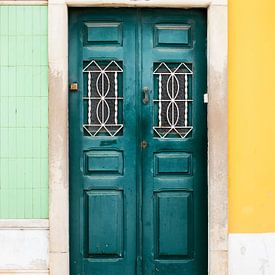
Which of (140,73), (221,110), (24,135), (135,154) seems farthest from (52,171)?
(221,110)

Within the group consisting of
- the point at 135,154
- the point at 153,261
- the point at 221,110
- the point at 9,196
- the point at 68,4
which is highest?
the point at 68,4

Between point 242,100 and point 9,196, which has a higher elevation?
point 242,100

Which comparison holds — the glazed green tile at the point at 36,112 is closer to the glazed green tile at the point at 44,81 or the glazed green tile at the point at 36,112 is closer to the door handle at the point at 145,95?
the glazed green tile at the point at 44,81

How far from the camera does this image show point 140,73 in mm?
5992

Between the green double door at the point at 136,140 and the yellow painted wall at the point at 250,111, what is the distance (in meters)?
0.29

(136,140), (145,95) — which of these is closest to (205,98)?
(145,95)

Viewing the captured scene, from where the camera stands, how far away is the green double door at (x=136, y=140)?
5984 millimetres

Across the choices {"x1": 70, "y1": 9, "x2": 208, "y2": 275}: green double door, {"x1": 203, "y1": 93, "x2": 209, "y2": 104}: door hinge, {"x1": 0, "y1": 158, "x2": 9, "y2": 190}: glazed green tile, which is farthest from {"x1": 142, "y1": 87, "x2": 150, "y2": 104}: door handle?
{"x1": 0, "y1": 158, "x2": 9, "y2": 190}: glazed green tile

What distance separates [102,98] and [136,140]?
496mm

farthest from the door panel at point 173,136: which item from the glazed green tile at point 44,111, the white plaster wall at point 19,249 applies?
the white plaster wall at point 19,249

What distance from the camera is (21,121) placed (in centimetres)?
585

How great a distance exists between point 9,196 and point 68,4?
5.91 feet

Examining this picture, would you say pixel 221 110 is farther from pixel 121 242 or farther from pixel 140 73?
pixel 121 242

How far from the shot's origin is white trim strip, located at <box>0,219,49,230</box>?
229 inches
